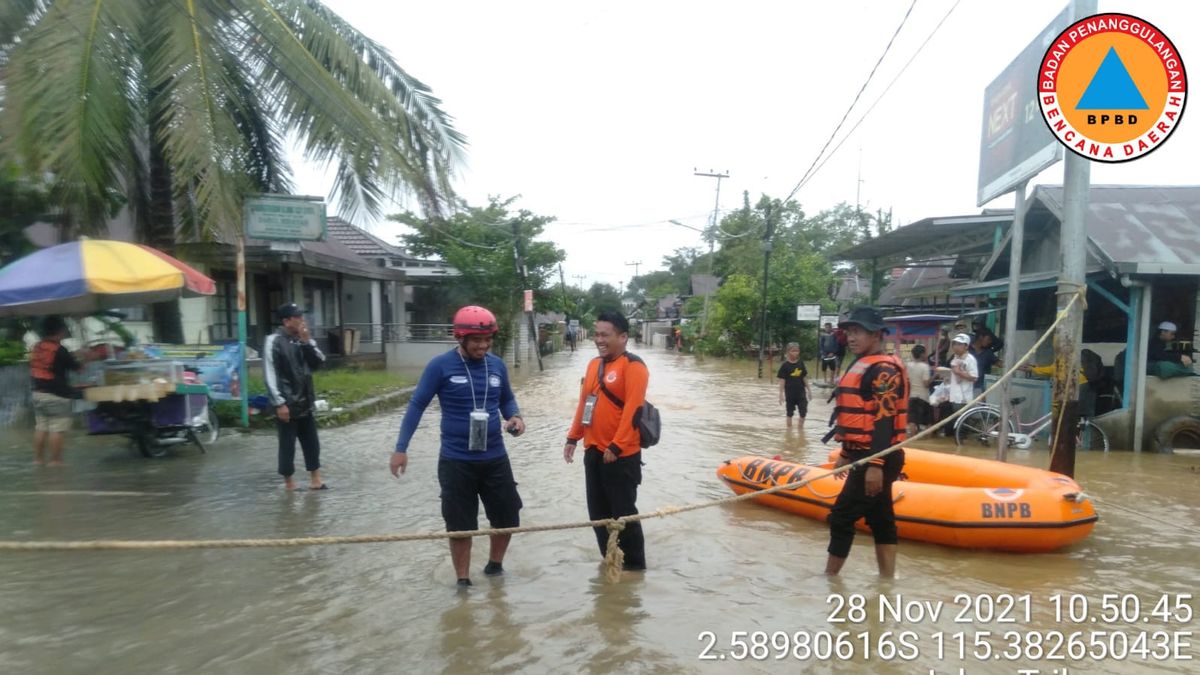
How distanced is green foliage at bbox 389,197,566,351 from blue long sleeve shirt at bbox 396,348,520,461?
20.5m

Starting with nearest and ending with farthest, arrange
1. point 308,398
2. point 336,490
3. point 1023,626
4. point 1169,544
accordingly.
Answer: point 1023,626 < point 1169,544 < point 308,398 < point 336,490

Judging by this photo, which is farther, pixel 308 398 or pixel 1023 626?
pixel 308 398

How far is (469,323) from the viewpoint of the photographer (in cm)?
440

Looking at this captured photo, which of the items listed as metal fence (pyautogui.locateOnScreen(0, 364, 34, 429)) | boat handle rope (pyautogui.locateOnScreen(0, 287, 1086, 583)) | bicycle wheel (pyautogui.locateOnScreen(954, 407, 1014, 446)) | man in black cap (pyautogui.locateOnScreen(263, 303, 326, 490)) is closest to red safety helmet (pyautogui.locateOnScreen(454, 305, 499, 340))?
boat handle rope (pyautogui.locateOnScreen(0, 287, 1086, 583))

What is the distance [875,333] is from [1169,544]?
345 centimetres

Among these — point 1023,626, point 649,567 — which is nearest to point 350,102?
point 649,567

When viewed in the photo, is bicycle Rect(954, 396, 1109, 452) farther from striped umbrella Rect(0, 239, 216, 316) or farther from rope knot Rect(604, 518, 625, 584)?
striped umbrella Rect(0, 239, 216, 316)

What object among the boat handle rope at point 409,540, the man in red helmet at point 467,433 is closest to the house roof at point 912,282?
the boat handle rope at point 409,540

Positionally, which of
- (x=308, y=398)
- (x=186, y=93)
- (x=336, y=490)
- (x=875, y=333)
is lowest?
(x=336, y=490)

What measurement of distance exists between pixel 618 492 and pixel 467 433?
1.04 meters

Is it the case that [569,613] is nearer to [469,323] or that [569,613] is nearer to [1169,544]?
[469,323]

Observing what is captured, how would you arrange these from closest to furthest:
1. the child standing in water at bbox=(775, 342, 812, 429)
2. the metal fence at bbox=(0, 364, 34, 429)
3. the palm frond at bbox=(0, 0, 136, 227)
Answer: the palm frond at bbox=(0, 0, 136, 227) < the metal fence at bbox=(0, 364, 34, 429) < the child standing in water at bbox=(775, 342, 812, 429)

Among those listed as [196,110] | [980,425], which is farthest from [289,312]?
[980,425]

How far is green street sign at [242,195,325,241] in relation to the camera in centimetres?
962
